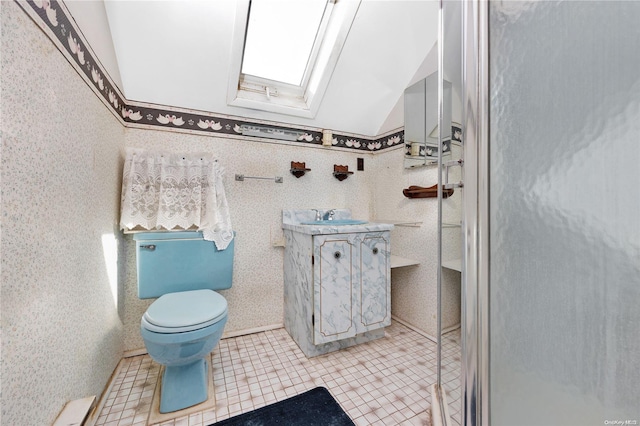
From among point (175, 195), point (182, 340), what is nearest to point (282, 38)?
point (175, 195)

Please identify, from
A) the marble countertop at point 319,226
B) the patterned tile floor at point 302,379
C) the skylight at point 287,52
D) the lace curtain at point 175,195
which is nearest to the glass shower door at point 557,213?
the patterned tile floor at point 302,379

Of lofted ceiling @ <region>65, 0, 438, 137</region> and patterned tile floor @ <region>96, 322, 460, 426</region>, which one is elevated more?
lofted ceiling @ <region>65, 0, 438, 137</region>

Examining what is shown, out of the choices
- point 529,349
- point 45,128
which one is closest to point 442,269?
point 529,349

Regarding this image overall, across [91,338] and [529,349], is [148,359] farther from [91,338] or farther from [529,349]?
[529,349]

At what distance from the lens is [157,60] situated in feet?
4.83

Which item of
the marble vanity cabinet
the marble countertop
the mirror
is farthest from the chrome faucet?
the mirror

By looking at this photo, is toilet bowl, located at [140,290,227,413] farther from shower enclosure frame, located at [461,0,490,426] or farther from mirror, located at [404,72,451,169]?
mirror, located at [404,72,451,169]

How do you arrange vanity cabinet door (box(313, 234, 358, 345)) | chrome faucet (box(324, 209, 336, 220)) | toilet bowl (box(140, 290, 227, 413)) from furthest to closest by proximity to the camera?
1. chrome faucet (box(324, 209, 336, 220))
2. vanity cabinet door (box(313, 234, 358, 345))
3. toilet bowl (box(140, 290, 227, 413))

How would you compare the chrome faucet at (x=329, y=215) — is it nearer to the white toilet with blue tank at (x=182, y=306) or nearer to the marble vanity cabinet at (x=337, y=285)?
the marble vanity cabinet at (x=337, y=285)

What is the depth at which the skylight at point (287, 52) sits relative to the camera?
5.15ft

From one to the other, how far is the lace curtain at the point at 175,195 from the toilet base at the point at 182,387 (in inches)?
26.3

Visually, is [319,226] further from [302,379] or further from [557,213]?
[557,213]

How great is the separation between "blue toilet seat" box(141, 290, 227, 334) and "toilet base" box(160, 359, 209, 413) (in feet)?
0.99

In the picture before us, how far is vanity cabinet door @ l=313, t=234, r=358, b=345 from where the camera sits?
1536 millimetres
